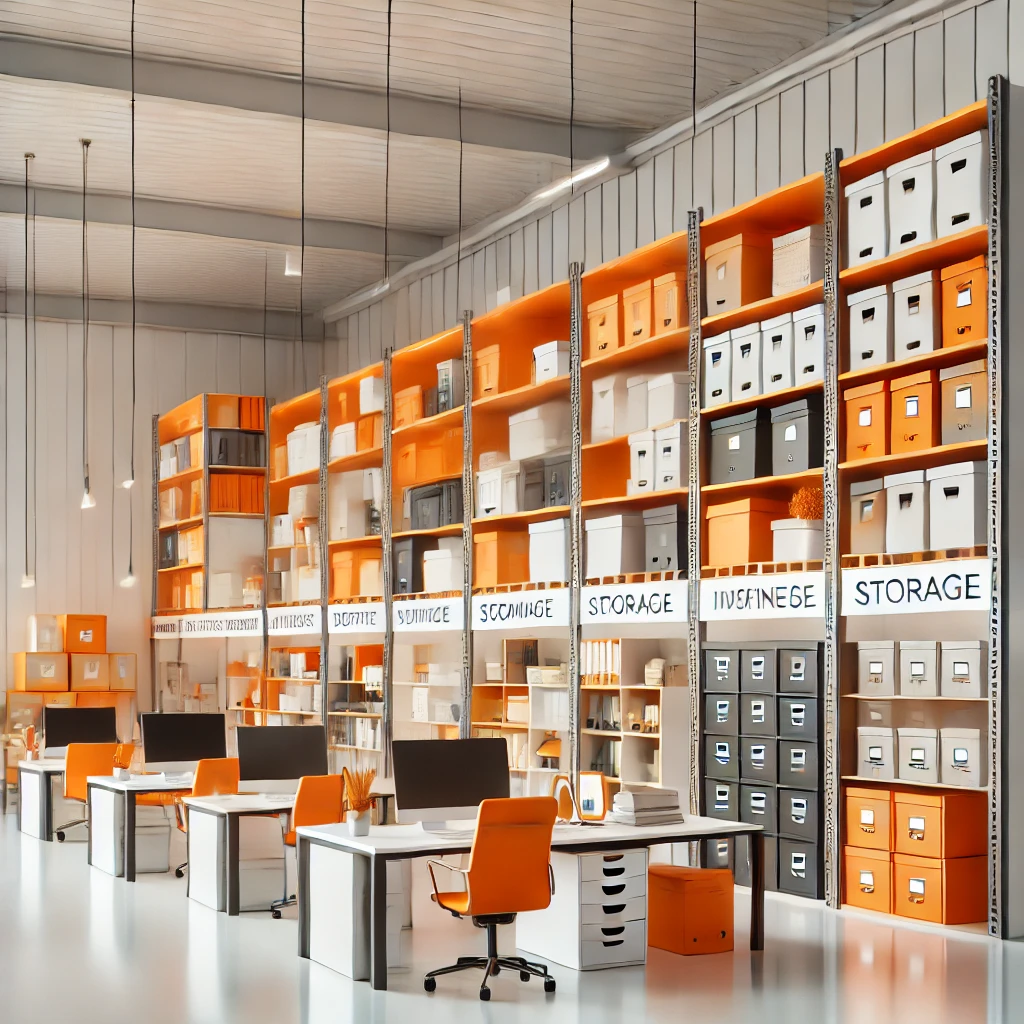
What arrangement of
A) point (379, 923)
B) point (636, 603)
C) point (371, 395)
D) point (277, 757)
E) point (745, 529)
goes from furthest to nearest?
point (371, 395), point (636, 603), point (745, 529), point (277, 757), point (379, 923)

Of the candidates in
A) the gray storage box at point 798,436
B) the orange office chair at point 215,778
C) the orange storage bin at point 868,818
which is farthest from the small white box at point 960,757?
the orange office chair at point 215,778

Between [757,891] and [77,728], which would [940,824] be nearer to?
[757,891]

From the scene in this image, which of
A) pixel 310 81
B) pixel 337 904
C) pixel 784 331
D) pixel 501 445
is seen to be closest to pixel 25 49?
pixel 310 81

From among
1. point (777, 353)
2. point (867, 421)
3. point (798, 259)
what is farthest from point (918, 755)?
point (798, 259)

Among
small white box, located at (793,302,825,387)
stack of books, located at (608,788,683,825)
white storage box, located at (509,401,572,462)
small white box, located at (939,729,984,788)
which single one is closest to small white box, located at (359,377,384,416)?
white storage box, located at (509,401,572,462)

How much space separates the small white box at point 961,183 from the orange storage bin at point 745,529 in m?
1.89

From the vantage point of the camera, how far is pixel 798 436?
782 cm

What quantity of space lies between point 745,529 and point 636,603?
109cm

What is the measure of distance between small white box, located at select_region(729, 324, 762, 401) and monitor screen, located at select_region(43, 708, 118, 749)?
20.2ft

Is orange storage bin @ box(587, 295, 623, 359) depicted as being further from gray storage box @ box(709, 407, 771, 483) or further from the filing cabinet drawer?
the filing cabinet drawer

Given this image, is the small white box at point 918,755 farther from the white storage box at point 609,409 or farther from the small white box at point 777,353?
the white storage box at point 609,409

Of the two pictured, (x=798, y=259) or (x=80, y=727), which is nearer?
(x=798, y=259)

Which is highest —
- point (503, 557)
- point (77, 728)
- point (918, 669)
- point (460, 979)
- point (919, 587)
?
point (503, 557)

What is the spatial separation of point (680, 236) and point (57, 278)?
891 centimetres
